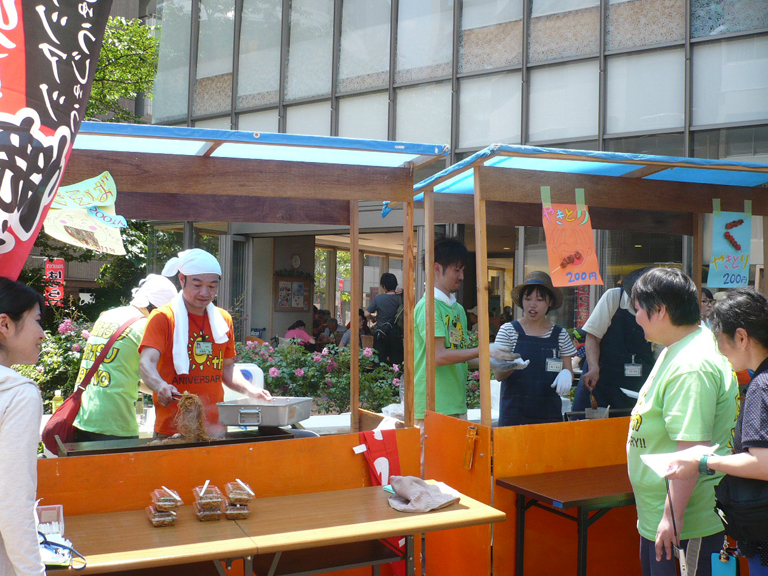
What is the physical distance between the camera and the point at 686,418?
2.39 metres

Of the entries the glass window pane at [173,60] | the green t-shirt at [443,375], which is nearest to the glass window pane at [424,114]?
the glass window pane at [173,60]

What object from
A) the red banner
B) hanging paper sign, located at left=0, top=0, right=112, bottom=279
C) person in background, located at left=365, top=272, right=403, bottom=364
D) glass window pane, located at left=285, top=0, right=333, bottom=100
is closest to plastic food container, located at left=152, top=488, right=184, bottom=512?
hanging paper sign, located at left=0, top=0, right=112, bottom=279

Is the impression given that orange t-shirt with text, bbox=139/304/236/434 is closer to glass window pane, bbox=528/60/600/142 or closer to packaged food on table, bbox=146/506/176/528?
packaged food on table, bbox=146/506/176/528

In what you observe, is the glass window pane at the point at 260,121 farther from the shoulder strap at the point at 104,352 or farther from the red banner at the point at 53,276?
the shoulder strap at the point at 104,352

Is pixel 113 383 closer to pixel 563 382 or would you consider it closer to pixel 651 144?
pixel 563 382

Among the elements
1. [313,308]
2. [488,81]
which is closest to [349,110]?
[488,81]

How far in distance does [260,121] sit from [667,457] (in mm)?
10884

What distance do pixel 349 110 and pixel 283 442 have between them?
28.6 ft

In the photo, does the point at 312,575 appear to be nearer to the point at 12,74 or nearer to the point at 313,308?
the point at 12,74

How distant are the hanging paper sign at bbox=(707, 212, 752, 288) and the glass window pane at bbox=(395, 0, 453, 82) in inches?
260

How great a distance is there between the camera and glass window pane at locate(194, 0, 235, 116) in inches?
491

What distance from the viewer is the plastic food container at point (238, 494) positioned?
2.84 m

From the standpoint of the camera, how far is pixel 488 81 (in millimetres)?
9969

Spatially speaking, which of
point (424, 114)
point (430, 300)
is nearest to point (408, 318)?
point (430, 300)
